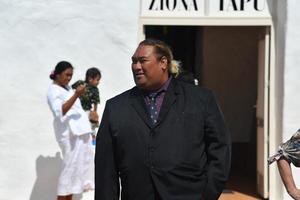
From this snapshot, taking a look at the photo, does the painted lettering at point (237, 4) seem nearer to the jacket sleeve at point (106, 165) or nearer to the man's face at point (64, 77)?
the man's face at point (64, 77)

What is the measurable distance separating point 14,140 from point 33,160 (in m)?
0.31

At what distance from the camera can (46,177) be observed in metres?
6.70

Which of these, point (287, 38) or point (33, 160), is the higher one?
point (287, 38)

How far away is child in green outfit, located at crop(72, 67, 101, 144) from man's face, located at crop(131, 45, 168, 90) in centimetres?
290

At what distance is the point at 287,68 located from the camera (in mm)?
6574

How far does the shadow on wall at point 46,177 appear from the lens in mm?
6660

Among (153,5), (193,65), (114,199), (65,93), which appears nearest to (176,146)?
(114,199)

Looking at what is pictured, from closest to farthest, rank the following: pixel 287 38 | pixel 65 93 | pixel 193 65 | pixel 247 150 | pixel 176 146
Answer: pixel 176 146 → pixel 65 93 → pixel 287 38 → pixel 247 150 → pixel 193 65

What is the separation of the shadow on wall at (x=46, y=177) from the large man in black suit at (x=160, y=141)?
348cm

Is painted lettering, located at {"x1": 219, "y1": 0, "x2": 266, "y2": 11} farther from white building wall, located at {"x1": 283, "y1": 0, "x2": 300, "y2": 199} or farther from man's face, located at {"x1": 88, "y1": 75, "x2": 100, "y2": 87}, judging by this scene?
man's face, located at {"x1": 88, "y1": 75, "x2": 100, "y2": 87}

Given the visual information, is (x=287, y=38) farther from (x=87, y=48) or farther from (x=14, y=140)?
(x=14, y=140)

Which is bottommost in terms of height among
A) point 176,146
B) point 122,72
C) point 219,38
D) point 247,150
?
point 247,150

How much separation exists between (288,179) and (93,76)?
313 centimetres

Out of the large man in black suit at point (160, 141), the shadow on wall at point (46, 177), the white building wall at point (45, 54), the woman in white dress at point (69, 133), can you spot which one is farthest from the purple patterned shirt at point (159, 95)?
the shadow on wall at point (46, 177)
